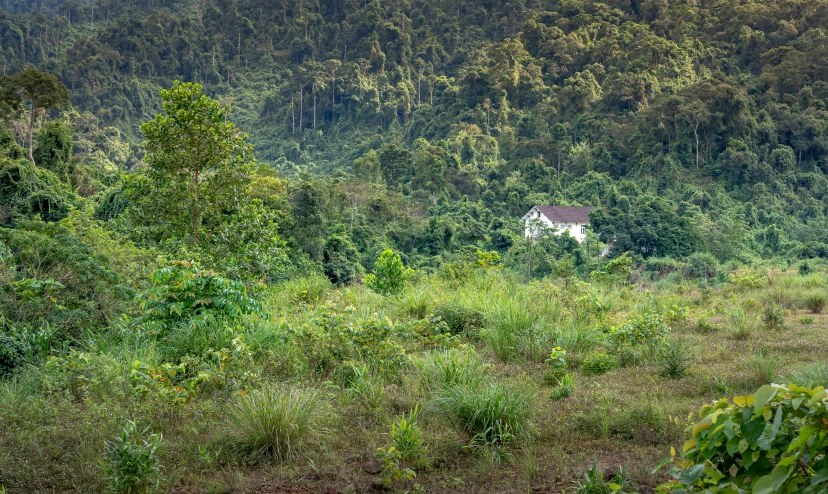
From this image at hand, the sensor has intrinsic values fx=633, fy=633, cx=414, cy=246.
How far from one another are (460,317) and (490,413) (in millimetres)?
2981

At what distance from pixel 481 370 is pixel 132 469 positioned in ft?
8.33

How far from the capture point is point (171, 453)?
3531 millimetres

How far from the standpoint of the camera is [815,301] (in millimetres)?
9055

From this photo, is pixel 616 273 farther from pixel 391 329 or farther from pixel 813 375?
pixel 391 329

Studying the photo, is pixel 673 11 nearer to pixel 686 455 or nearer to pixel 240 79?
pixel 240 79

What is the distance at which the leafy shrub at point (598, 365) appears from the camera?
Result: 18.0 ft

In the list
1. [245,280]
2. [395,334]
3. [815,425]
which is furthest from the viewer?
[245,280]

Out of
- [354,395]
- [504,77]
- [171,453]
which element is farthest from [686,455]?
[504,77]

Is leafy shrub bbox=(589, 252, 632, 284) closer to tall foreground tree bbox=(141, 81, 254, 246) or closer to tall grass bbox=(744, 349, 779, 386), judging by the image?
tall grass bbox=(744, 349, 779, 386)

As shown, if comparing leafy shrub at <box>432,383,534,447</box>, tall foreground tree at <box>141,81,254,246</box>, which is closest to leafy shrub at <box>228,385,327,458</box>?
leafy shrub at <box>432,383,534,447</box>

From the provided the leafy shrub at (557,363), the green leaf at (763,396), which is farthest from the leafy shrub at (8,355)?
the green leaf at (763,396)

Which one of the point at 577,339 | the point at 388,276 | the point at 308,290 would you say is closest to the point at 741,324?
the point at 577,339

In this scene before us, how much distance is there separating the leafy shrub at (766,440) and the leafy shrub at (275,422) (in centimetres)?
259

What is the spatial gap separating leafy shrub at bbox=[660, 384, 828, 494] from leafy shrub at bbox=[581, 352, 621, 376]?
4.01m
